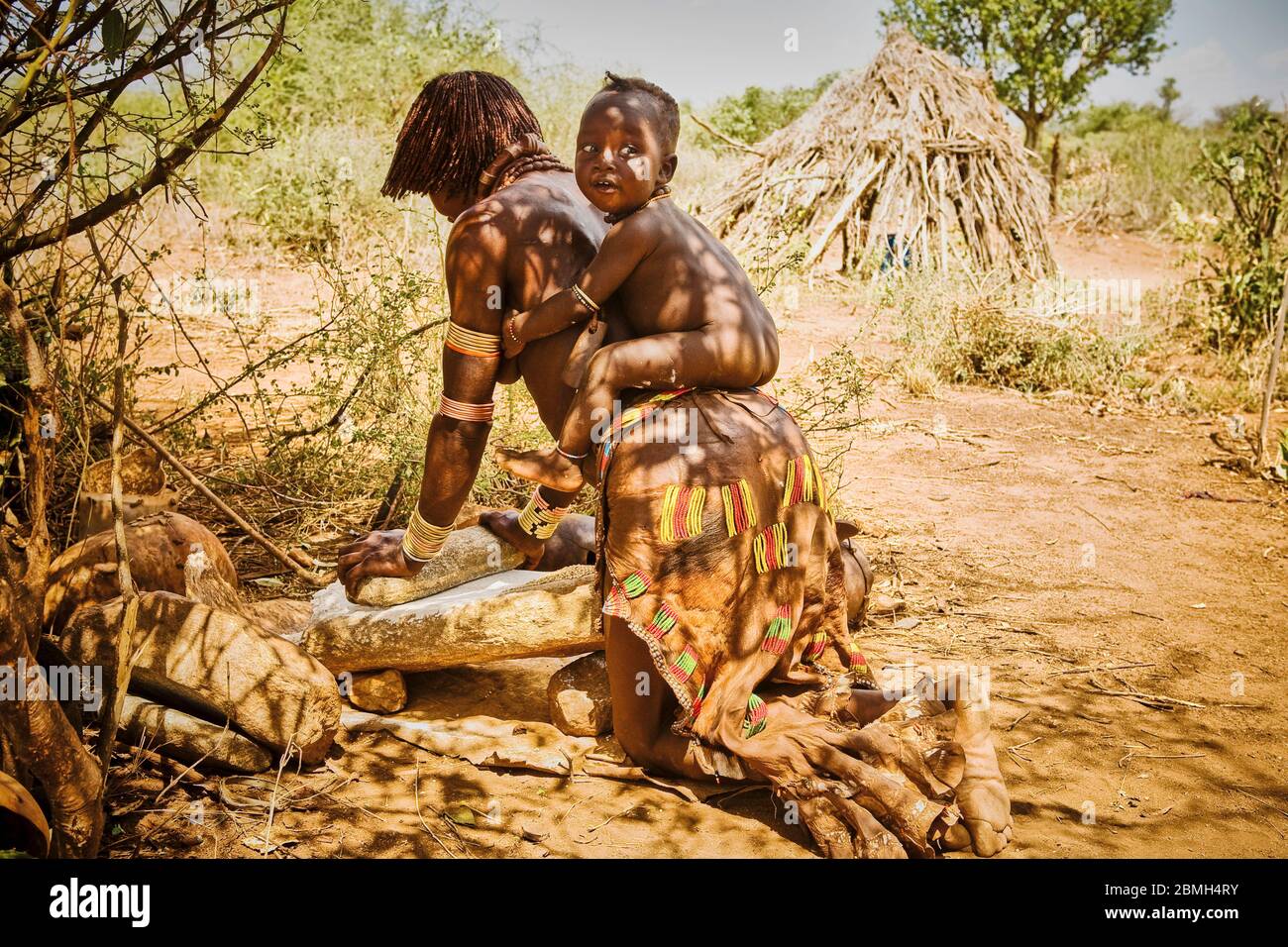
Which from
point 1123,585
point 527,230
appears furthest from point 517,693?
point 1123,585

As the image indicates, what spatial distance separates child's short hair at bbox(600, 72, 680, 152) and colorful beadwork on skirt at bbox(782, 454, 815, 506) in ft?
2.96

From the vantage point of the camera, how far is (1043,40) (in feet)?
62.3

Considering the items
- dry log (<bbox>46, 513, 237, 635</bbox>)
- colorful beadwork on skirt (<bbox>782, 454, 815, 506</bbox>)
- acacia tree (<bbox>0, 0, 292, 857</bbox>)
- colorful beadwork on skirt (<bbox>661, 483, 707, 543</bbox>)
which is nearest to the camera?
acacia tree (<bbox>0, 0, 292, 857</bbox>)

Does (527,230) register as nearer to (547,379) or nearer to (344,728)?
(547,379)

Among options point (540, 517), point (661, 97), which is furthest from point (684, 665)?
point (661, 97)

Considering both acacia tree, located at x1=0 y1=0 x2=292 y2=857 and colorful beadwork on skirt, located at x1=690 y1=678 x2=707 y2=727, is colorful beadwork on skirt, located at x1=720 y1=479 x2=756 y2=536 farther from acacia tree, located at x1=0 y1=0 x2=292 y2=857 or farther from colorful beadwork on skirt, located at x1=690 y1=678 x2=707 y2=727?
acacia tree, located at x1=0 y1=0 x2=292 y2=857

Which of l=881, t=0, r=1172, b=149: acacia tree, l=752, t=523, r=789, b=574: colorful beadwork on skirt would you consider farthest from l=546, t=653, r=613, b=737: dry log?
l=881, t=0, r=1172, b=149: acacia tree

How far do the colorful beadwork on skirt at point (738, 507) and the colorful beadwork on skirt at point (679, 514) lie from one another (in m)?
0.08

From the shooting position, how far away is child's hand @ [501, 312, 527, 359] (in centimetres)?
275

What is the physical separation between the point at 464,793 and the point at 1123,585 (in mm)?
3001

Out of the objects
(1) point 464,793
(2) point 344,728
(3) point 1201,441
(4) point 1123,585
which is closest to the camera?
(1) point 464,793
